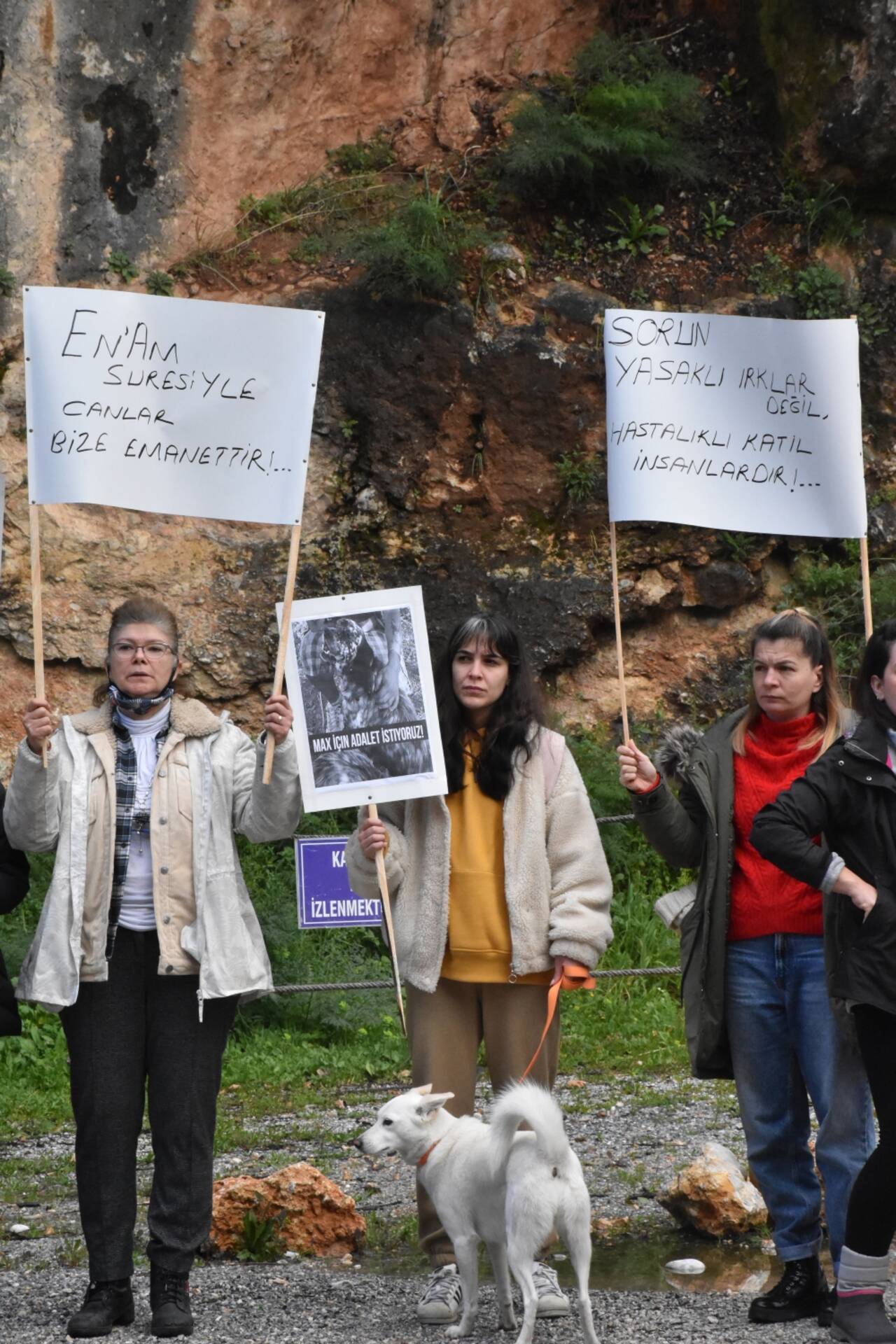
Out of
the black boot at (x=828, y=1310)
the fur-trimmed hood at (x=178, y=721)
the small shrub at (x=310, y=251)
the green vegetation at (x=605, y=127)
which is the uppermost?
the green vegetation at (x=605, y=127)

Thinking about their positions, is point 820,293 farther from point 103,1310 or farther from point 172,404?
point 103,1310

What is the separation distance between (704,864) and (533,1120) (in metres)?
1.02

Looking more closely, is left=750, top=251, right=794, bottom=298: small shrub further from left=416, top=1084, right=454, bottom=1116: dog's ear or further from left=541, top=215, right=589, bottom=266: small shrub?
left=416, top=1084, right=454, bottom=1116: dog's ear

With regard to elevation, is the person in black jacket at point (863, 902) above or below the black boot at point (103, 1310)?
above

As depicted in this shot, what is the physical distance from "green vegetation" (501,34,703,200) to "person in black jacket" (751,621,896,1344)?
7.75 metres

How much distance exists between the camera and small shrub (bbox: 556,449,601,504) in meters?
11.0

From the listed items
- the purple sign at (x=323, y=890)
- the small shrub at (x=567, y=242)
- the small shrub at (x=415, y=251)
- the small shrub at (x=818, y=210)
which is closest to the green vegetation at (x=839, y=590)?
the small shrub at (x=818, y=210)

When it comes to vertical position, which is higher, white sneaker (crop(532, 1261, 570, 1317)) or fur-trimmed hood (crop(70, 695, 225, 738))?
fur-trimmed hood (crop(70, 695, 225, 738))

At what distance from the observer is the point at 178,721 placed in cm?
462

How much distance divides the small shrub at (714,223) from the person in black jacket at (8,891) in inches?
332

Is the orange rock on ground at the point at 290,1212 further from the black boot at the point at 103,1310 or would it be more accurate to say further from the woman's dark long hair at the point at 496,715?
the woman's dark long hair at the point at 496,715

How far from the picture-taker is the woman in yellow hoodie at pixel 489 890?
461 centimetres

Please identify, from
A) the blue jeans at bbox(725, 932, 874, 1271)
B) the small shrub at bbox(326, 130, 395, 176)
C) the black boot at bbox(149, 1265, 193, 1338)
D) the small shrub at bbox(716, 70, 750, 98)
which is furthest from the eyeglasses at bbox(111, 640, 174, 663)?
the small shrub at bbox(716, 70, 750, 98)

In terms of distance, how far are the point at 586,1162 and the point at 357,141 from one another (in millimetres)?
8235
